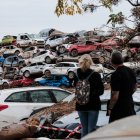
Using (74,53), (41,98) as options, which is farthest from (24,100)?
(74,53)

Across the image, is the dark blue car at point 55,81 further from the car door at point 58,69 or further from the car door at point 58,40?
the car door at point 58,40

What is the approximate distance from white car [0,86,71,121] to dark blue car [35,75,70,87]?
2310 centimetres

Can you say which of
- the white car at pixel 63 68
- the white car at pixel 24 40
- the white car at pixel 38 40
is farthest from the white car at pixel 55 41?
the white car at pixel 63 68

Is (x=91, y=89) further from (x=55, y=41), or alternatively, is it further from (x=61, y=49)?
(x=55, y=41)

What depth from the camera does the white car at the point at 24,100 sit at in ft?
48.5

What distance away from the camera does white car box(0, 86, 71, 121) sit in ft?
48.5

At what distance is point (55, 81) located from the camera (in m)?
39.7

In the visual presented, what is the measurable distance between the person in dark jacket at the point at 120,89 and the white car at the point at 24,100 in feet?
24.1

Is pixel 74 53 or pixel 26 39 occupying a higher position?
pixel 26 39

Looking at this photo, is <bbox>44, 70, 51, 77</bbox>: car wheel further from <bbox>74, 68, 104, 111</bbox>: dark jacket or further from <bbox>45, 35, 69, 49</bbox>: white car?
<bbox>74, 68, 104, 111</bbox>: dark jacket

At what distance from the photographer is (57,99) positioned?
1537cm

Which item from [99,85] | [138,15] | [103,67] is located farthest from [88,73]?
[103,67]

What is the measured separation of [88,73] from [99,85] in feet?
0.80

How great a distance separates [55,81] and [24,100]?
24548 millimetres
